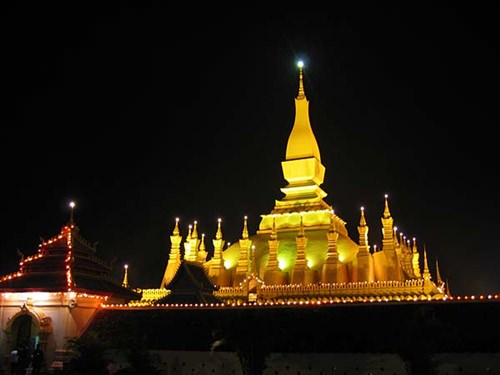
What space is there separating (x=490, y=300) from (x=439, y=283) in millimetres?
20191

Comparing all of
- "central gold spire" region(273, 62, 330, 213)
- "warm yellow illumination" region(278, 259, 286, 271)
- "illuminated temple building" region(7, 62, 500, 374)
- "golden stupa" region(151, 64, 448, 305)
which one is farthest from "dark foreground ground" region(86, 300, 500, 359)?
"central gold spire" region(273, 62, 330, 213)

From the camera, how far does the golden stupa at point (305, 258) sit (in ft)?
95.6

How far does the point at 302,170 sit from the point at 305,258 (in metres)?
9.59

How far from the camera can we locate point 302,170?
40.1 m

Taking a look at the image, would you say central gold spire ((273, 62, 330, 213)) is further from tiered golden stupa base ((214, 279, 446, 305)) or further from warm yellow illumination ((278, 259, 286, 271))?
tiered golden stupa base ((214, 279, 446, 305))

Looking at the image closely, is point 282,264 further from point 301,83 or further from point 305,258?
point 301,83

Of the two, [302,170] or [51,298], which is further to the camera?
[302,170]

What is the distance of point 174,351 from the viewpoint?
21.1 meters

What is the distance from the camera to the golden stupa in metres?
29.1

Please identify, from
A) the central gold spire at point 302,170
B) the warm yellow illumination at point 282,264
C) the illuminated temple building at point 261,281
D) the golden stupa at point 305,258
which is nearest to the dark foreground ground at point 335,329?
the illuminated temple building at point 261,281

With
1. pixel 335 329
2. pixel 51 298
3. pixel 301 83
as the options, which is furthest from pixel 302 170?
pixel 51 298

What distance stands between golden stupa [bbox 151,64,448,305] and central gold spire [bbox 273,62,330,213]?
0.23ft

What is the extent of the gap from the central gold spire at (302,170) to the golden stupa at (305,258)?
0.23 feet

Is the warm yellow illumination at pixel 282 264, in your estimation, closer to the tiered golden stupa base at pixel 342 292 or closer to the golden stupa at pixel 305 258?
the golden stupa at pixel 305 258
